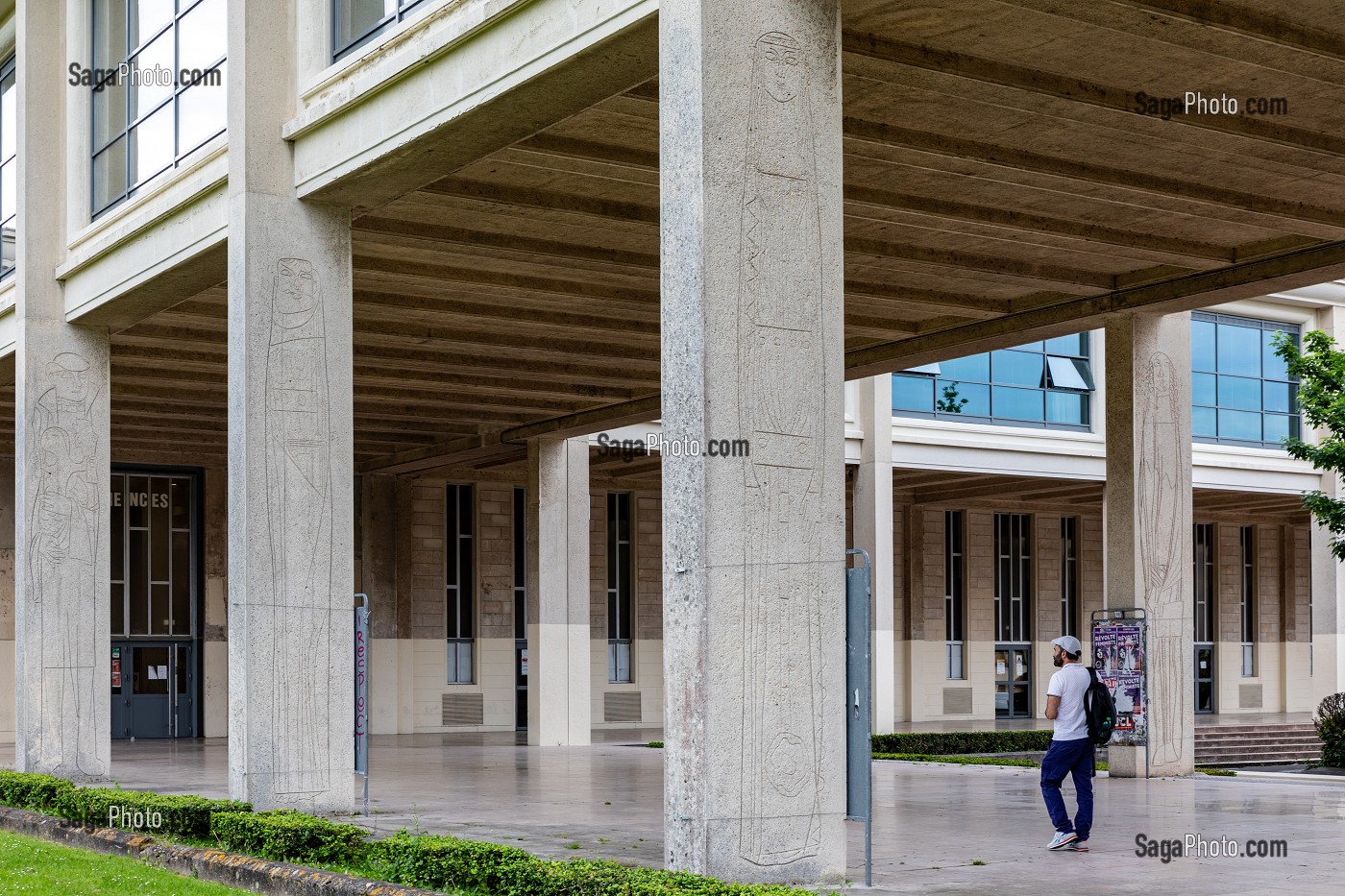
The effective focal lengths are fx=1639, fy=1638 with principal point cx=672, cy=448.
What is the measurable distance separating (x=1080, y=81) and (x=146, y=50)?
1063 cm

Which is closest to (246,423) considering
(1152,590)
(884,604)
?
(1152,590)

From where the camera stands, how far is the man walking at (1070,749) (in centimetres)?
1165

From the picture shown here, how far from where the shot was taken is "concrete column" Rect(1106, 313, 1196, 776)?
18.9 meters

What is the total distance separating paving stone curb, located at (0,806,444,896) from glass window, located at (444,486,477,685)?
18599 millimetres

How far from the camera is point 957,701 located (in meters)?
38.7

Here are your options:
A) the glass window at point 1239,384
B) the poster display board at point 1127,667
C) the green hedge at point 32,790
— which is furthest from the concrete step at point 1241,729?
the green hedge at point 32,790

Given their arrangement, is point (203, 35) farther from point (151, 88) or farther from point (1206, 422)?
point (1206, 422)

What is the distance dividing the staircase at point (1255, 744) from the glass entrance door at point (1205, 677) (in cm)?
685

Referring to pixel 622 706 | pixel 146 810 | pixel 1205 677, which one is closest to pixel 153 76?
pixel 146 810

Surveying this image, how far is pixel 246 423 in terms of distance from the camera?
551 inches

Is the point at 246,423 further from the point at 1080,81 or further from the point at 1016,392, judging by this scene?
the point at 1016,392

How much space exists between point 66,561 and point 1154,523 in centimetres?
1264

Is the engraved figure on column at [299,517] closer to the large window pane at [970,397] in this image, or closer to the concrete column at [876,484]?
the concrete column at [876,484]

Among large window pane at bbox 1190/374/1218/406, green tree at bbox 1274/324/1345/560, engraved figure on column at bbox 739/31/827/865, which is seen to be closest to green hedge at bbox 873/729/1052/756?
large window pane at bbox 1190/374/1218/406
